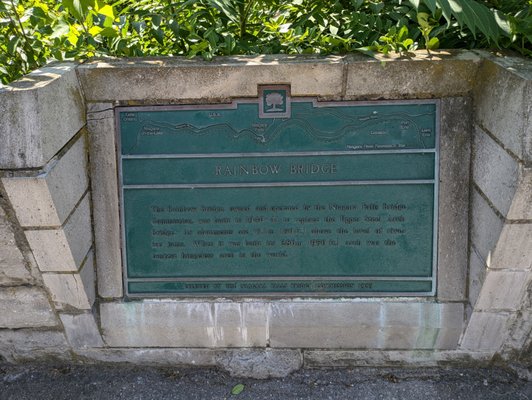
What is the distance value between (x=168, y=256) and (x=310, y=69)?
1.35 metres

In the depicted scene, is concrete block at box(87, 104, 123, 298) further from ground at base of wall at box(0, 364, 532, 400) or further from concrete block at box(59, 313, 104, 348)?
ground at base of wall at box(0, 364, 532, 400)

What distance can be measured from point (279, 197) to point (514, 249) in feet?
4.19

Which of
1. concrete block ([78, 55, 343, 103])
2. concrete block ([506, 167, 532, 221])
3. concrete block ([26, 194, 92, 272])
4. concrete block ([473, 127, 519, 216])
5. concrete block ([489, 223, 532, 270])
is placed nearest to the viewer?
concrete block ([506, 167, 532, 221])

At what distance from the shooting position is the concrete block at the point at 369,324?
385 cm

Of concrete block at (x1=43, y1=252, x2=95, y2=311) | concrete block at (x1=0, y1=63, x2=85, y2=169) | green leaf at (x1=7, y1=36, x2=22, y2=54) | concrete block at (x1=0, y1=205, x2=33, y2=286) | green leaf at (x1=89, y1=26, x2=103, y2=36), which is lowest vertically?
concrete block at (x1=43, y1=252, x2=95, y2=311)

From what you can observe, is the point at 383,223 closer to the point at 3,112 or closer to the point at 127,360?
the point at 127,360

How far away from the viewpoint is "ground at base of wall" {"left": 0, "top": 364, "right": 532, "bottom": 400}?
380 cm

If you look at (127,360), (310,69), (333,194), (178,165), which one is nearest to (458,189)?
(333,194)

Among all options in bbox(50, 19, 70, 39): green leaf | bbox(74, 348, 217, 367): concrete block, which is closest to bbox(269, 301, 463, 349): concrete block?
bbox(74, 348, 217, 367): concrete block

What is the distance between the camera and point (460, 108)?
11.8 ft

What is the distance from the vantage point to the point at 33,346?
403cm

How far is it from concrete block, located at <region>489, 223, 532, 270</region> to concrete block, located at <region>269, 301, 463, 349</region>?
50 cm

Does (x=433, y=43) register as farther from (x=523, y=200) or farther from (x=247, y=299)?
(x=247, y=299)

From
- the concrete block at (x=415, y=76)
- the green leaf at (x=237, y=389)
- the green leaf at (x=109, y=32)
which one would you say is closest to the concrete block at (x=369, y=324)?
the green leaf at (x=237, y=389)
